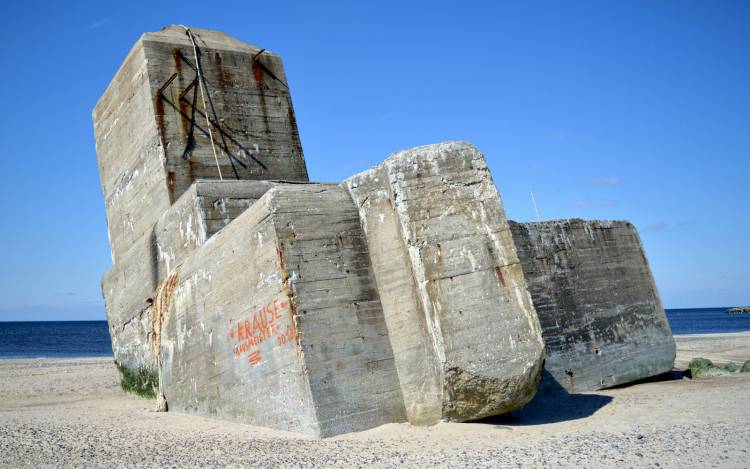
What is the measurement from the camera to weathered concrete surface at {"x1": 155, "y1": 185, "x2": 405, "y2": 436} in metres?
4.93

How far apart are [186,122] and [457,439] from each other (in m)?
5.67

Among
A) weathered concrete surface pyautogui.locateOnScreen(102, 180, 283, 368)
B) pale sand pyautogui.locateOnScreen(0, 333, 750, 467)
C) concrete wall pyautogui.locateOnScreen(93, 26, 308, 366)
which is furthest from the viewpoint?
concrete wall pyautogui.locateOnScreen(93, 26, 308, 366)

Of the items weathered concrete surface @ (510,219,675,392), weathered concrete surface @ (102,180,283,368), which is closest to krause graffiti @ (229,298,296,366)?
weathered concrete surface @ (102,180,283,368)

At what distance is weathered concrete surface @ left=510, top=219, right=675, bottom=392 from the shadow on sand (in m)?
0.20

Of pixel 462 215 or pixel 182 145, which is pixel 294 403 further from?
pixel 182 145

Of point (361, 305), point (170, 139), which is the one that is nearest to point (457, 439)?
point (361, 305)

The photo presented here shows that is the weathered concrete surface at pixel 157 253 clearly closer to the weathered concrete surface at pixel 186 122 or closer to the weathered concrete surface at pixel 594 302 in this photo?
the weathered concrete surface at pixel 186 122

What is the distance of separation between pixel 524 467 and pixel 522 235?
410 cm

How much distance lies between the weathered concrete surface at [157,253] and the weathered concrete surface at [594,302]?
3110 millimetres

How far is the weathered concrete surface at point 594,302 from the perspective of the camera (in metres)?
7.41

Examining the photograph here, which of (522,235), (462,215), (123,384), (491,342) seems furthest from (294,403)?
(123,384)

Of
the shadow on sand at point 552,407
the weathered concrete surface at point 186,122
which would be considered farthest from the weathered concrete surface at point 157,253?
the shadow on sand at point 552,407

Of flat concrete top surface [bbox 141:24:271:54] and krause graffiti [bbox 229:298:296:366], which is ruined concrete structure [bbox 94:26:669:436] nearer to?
krause graffiti [bbox 229:298:296:366]

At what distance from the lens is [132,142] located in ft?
29.4
